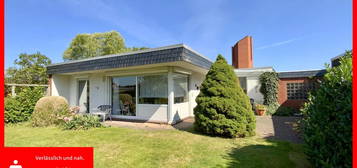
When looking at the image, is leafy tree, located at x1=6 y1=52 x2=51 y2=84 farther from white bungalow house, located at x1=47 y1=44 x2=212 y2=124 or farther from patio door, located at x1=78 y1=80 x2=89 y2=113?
patio door, located at x1=78 y1=80 x2=89 y2=113

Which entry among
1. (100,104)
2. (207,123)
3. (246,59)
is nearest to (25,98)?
(100,104)

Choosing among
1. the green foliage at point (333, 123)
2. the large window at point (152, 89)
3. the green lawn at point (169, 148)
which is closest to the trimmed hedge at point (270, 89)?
the green lawn at point (169, 148)

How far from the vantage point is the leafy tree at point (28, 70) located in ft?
43.6

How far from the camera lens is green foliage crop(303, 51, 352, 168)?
6.08ft

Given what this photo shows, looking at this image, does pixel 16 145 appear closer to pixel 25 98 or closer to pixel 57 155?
pixel 57 155

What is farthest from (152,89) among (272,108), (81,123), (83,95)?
(272,108)

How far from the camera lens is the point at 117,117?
7.97 metres

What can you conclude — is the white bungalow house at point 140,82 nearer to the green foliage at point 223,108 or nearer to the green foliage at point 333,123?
the green foliage at point 223,108

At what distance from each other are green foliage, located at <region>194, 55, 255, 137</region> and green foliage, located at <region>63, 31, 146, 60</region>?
81.1ft

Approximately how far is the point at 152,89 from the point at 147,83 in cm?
41

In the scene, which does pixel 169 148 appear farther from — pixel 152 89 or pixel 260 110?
pixel 260 110

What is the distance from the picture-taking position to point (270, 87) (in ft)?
34.9

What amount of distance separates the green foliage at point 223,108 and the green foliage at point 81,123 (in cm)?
417

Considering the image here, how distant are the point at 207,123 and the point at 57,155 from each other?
400cm
